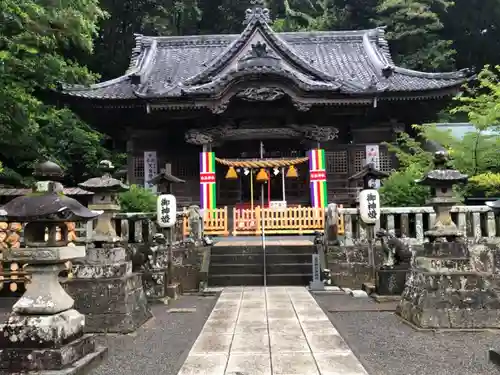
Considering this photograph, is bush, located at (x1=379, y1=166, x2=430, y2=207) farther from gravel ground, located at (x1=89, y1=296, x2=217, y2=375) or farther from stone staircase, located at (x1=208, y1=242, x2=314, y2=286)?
gravel ground, located at (x1=89, y1=296, x2=217, y2=375)

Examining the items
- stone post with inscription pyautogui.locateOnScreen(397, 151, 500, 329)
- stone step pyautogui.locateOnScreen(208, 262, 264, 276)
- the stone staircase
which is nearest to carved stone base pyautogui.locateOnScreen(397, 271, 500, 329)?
stone post with inscription pyautogui.locateOnScreen(397, 151, 500, 329)

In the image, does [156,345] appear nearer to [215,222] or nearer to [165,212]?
[165,212]

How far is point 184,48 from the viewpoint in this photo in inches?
859

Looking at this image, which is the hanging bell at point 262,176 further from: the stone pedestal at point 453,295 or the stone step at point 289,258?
the stone pedestal at point 453,295

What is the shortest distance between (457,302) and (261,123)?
11.1 meters

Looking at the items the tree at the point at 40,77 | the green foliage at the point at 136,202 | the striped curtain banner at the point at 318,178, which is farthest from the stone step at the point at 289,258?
the tree at the point at 40,77

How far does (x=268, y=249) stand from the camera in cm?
1208

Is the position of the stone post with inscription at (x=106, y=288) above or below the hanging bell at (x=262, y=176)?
below

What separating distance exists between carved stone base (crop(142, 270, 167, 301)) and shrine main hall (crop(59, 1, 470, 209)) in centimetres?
627

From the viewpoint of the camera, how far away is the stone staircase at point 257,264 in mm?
11141

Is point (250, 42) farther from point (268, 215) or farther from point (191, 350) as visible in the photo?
point (191, 350)

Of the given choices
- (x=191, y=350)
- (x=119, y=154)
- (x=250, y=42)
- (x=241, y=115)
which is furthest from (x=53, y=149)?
(x=191, y=350)

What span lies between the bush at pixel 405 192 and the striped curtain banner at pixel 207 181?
6061 mm

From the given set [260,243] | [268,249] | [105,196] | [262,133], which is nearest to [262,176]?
[262,133]
